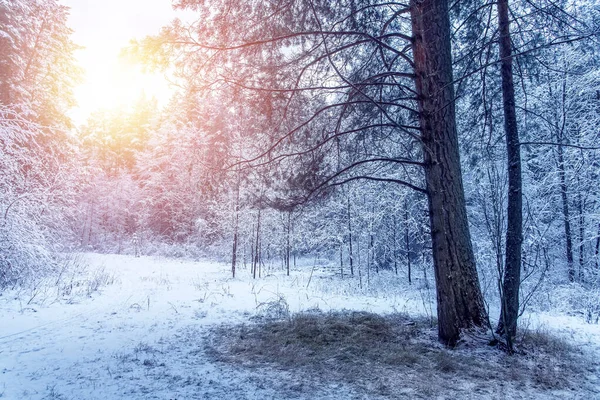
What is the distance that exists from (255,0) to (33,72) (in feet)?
46.6

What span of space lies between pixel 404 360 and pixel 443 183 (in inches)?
95.2

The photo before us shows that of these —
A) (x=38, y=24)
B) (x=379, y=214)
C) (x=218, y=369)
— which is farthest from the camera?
(x=379, y=214)

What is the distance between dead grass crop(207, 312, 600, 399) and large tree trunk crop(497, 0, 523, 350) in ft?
1.74

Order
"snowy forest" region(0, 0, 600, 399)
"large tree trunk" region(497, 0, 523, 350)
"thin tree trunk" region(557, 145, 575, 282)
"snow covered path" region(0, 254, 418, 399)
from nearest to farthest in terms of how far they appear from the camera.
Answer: "snow covered path" region(0, 254, 418, 399), "snowy forest" region(0, 0, 600, 399), "large tree trunk" region(497, 0, 523, 350), "thin tree trunk" region(557, 145, 575, 282)

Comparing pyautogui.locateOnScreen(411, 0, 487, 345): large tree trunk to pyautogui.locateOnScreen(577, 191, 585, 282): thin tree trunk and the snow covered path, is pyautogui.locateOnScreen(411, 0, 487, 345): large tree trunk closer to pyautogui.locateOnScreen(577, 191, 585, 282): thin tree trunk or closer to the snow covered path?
the snow covered path

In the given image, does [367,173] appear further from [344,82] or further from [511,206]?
[511,206]

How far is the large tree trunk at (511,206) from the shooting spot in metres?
4.45

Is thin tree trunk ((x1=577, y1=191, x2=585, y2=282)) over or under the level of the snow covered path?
over

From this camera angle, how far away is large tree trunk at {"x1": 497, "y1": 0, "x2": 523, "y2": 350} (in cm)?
445

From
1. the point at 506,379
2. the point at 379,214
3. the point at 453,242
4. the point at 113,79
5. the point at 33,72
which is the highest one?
the point at 33,72

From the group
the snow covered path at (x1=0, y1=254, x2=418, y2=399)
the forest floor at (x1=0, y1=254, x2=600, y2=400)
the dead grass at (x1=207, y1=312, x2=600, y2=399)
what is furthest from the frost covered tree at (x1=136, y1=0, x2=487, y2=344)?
the snow covered path at (x1=0, y1=254, x2=418, y2=399)

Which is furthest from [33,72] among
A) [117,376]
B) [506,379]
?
[506,379]

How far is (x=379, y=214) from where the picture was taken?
588 inches

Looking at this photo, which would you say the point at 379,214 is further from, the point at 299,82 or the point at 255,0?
the point at 255,0
